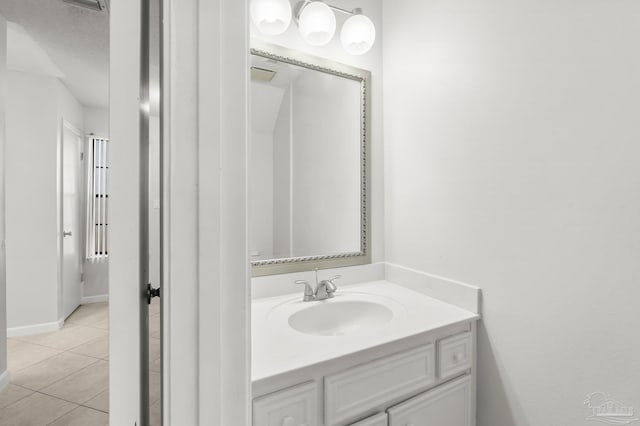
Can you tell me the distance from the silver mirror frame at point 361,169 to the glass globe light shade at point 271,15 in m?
0.07

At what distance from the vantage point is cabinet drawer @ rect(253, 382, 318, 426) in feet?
2.40

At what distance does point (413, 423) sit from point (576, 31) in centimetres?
135

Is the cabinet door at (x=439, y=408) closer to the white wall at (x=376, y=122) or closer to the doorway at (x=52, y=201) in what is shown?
the white wall at (x=376, y=122)

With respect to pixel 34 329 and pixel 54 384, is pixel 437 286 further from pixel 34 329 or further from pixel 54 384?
pixel 34 329

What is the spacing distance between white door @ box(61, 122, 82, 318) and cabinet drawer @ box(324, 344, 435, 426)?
1.10m

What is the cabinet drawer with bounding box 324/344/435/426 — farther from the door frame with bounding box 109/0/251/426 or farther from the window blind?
the window blind

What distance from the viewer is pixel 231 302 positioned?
45 cm

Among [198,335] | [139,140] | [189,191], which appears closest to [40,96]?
[139,140]

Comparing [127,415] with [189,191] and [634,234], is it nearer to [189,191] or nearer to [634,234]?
[189,191]

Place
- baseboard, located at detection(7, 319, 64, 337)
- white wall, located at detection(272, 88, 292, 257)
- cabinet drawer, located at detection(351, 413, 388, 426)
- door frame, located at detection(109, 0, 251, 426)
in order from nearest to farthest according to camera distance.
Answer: door frame, located at detection(109, 0, 251, 426) < cabinet drawer, located at detection(351, 413, 388, 426) < baseboard, located at detection(7, 319, 64, 337) < white wall, located at detection(272, 88, 292, 257)

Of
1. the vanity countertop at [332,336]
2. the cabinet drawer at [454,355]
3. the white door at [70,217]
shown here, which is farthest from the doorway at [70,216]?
the cabinet drawer at [454,355]

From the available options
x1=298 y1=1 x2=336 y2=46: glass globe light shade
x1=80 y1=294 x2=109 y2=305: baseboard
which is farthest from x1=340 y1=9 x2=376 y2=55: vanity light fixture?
x1=80 y1=294 x2=109 y2=305: baseboard

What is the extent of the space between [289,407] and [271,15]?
4.89 ft

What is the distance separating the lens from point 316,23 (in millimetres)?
1300
